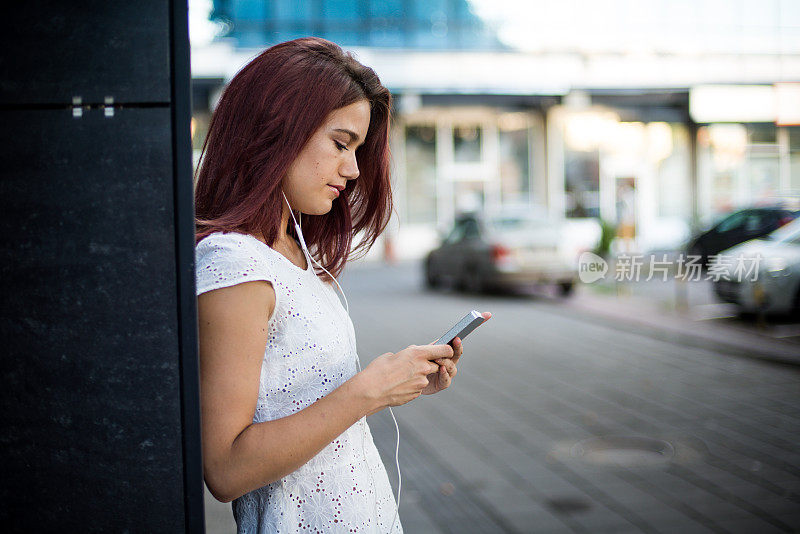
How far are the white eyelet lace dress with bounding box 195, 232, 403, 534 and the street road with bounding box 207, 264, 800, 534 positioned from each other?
2540 mm

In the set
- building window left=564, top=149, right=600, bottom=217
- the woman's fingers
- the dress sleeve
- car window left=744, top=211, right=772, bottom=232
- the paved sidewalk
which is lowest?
the paved sidewalk

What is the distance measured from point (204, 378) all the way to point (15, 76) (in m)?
0.59

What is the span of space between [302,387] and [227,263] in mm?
307

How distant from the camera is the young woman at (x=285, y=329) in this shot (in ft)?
4.88

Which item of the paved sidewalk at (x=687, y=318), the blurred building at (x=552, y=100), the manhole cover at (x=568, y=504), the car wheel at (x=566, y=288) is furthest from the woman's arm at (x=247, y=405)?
the blurred building at (x=552, y=100)

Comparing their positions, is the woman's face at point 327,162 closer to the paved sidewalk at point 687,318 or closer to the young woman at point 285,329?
the young woman at point 285,329

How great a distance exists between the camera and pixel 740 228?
1110 centimetres

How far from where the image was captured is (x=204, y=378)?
147cm

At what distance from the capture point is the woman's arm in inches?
57.9

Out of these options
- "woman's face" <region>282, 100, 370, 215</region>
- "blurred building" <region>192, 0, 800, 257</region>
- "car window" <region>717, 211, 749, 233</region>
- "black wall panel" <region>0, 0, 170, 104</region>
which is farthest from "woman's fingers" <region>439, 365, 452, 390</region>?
"blurred building" <region>192, 0, 800, 257</region>

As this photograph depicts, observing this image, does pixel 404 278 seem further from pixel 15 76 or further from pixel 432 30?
pixel 15 76

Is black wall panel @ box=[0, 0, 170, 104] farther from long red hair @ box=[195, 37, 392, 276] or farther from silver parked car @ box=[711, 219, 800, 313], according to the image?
silver parked car @ box=[711, 219, 800, 313]

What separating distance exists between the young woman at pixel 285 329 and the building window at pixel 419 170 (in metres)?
25.3

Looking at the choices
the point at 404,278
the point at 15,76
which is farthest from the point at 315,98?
the point at 404,278
